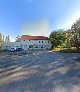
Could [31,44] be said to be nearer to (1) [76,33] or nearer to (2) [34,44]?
(2) [34,44]

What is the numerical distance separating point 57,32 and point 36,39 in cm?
1417

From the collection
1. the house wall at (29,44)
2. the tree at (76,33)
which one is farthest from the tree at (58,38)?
the tree at (76,33)

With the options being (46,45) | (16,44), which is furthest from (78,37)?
(16,44)

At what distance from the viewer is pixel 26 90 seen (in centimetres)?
961

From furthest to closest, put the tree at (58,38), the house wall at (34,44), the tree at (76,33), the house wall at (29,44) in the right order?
the house wall at (34,44), the house wall at (29,44), the tree at (58,38), the tree at (76,33)

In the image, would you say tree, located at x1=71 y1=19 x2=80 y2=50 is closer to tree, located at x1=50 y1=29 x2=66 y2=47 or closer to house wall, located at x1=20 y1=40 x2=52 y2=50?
tree, located at x1=50 y1=29 x2=66 y2=47

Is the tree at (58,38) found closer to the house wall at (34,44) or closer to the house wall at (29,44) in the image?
the house wall at (29,44)

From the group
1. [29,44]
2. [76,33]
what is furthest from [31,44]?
[76,33]

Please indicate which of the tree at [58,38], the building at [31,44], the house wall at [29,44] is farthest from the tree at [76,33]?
the house wall at [29,44]

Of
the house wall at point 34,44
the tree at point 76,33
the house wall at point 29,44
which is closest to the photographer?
the tree at point 76,33

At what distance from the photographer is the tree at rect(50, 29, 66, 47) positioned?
8356 centimetres

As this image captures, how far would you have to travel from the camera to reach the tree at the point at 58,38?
83.6 metres

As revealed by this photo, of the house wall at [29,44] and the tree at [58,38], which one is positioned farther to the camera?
the house wall at [29,44]

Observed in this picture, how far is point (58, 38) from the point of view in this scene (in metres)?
83.7
